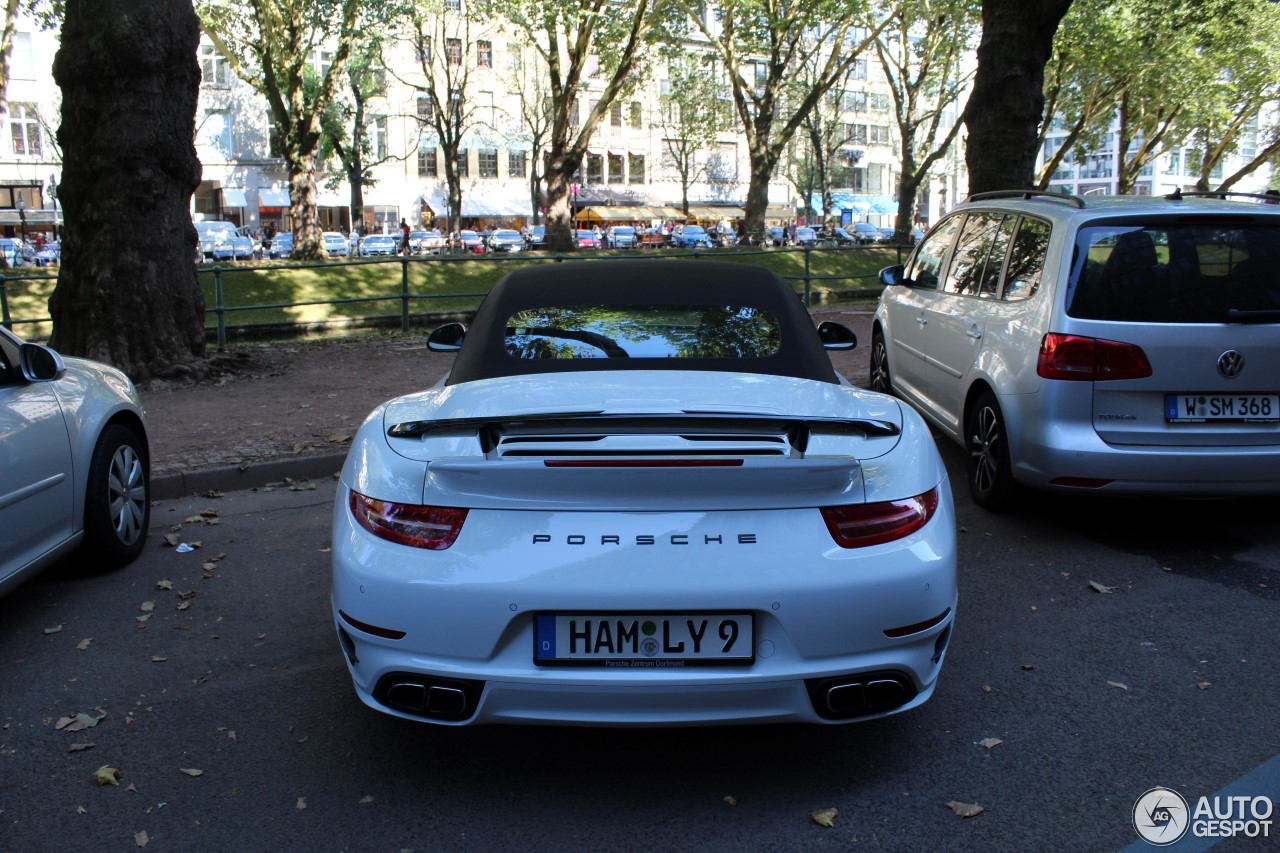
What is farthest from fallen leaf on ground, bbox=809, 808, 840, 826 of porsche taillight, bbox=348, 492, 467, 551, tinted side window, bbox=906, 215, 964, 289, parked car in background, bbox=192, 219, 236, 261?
parked car in background, bbox=192, 219, 236, 261

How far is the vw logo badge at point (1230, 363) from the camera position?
5145mm

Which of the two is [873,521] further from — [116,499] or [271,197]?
[271,197]

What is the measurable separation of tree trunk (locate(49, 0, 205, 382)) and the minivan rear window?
8.44m

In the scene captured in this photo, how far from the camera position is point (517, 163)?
2908 inches

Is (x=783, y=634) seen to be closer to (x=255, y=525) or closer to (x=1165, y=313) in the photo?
(x=1165, y=313)

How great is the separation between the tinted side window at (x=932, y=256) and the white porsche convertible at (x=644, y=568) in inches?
182

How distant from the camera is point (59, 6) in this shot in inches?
906

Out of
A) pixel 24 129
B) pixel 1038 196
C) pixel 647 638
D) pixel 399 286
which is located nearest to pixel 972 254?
pixel 1038 196

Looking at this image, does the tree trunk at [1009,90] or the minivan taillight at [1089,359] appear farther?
the tree trunk at [1009,90]

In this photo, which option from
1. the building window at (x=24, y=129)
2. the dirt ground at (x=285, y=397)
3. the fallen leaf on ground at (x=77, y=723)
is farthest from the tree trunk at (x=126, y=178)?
the building window at (x=24, y=129)

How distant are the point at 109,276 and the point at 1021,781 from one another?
31.7ft

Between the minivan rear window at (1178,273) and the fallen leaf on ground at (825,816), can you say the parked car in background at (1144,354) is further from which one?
the fallen leaf on ground at (825,816)

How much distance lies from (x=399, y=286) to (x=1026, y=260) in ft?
46.3

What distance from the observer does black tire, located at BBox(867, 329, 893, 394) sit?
8.79 meters
